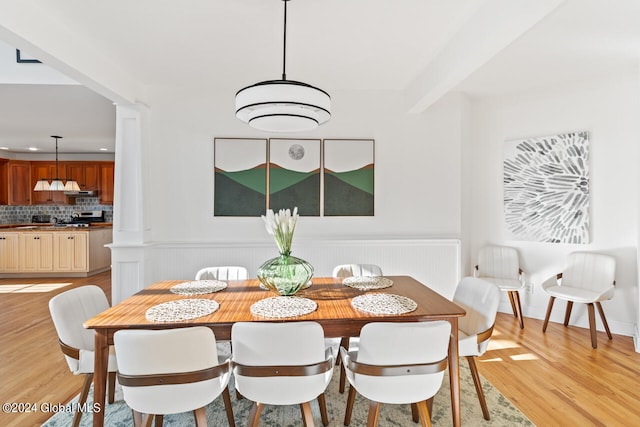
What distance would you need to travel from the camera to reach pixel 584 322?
371 centimetres

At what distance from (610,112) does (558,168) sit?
2.25ft

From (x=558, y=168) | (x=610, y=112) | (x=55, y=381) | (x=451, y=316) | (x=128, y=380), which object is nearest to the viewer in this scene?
(x=128, y=380)

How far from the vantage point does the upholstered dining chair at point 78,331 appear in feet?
6.30

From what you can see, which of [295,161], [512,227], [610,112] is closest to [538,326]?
[512,227]

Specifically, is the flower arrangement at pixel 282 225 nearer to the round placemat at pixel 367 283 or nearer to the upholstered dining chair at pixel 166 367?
the round placemat at pixel 367 283

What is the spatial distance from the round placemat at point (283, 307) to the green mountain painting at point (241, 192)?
205cm

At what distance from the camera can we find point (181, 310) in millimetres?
1915

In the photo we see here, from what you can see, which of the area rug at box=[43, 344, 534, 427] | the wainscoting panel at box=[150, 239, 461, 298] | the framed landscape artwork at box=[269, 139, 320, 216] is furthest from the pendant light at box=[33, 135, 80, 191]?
the area rug at box=[43, 344, 534, 427]

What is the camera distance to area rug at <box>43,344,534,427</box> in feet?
6.86

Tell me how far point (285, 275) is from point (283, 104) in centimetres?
103

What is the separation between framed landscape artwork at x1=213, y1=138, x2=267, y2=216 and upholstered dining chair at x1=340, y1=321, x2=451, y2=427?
268 centimetres

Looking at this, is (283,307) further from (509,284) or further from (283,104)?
(509,284)

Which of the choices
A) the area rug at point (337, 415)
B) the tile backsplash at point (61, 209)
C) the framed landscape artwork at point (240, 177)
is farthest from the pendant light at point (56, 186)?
the area rug at point (337, 415)

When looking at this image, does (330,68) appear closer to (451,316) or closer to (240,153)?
(240,153)
